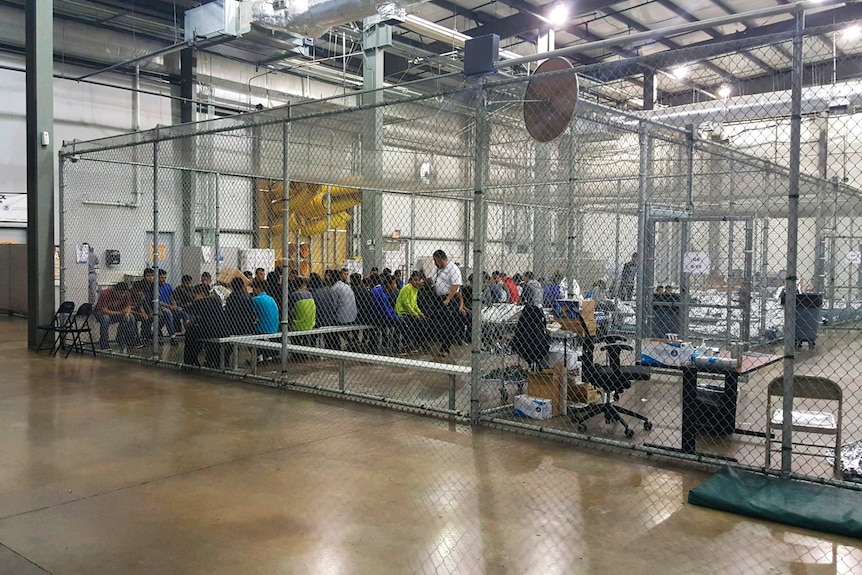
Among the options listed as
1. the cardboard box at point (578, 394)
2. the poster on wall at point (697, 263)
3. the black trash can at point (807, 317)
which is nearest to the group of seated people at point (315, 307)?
the poster on wall at point (697, 263)

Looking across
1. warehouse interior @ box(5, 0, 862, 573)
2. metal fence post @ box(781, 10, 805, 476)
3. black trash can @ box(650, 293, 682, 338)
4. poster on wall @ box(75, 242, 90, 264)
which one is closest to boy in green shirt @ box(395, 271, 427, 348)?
warehouse interior @ box(5, 0, 862, 573)

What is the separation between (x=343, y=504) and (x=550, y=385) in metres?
2.80

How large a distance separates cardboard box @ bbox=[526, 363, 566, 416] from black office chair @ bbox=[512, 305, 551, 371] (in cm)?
20

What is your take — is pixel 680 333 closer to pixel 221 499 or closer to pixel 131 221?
pixel 221 499

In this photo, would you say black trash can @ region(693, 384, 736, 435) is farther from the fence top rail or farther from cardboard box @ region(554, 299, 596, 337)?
cardboard box @ region(554, 299, 596, 337)

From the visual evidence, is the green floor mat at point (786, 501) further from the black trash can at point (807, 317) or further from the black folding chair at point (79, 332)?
the black folding chair at point (79, 332)

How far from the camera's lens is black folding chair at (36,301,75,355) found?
9.68m

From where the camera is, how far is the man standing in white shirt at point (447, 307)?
10.6 metres

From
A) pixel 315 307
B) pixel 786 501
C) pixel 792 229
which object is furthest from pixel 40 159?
pixel 786 501

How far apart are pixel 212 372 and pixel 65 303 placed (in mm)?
3194

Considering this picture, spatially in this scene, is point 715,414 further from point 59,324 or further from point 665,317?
point 59,324

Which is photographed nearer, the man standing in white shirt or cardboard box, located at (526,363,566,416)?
cardboard box, located at (526,363,566,416)

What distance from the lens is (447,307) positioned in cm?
1055

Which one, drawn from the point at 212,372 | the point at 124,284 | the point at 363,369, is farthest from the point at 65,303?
the point at 363,369
